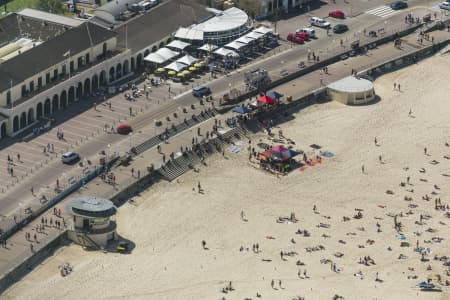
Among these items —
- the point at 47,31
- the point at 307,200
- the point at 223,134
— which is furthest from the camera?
the point at 47,31

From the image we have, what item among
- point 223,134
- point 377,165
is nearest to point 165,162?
point 223,134

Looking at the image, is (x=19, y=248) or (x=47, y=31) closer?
(x=19, y=248)

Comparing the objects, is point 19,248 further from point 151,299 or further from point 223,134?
point 223,134

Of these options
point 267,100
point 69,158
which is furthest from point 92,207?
point 267,100

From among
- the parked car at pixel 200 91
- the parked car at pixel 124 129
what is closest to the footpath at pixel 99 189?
the parked car at pixel 124 129

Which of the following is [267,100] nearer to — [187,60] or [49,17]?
[187,60]

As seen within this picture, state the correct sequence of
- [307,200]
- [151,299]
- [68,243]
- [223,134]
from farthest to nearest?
[223,134], [307,200], [68,243], [151,299]

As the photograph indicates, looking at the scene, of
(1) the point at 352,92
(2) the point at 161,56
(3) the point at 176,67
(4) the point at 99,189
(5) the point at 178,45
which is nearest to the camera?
(4) the point at 99,189
